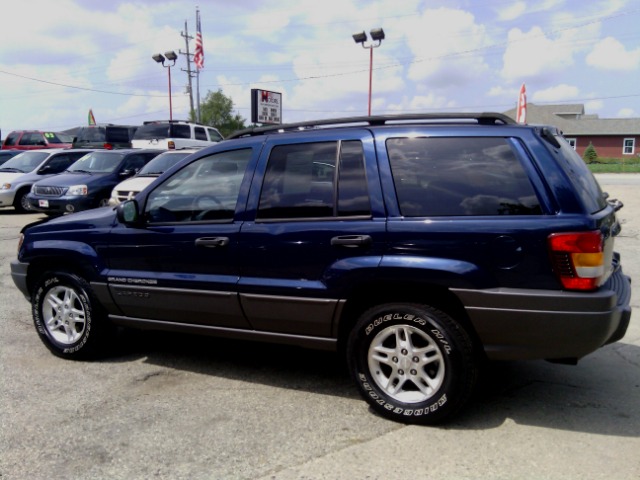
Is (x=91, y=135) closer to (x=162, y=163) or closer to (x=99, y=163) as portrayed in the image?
(x=99, y=163)

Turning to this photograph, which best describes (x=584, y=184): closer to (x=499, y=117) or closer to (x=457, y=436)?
(x=499, y=117)

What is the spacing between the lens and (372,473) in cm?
309

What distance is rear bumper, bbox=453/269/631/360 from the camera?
325 centimetres

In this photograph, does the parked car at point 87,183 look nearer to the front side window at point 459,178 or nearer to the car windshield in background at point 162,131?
the car windshield in background at point 162,131

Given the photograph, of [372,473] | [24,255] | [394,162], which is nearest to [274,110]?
[24,255]

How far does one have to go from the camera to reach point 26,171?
16.1 meters

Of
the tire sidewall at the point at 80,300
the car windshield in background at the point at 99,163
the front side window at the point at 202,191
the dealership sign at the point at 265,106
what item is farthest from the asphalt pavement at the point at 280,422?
the dealership sign at the point at 265,106

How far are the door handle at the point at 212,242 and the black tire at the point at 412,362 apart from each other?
3.49ft

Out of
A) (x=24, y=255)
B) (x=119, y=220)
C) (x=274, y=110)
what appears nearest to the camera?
(x=119, y=220)

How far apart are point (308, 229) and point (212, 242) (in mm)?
725

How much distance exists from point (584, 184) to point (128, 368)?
3550 millimetres

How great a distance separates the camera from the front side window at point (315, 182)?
12.5 ft

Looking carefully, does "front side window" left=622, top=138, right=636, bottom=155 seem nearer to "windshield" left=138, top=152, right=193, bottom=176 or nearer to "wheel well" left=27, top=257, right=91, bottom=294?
"windshield" left=138, top=152, right=193, bottom=176

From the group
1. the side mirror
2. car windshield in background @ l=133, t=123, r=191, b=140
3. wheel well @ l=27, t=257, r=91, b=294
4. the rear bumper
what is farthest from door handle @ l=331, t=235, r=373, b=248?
car windshield in background @ l=133, t=123, r=191, b=140
